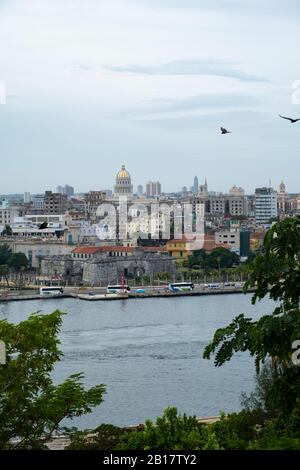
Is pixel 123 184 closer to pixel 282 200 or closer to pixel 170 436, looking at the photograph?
pixel 282 200

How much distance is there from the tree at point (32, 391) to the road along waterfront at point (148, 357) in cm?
180

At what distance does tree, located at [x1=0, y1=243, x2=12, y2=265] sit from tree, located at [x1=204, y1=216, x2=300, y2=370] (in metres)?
13.2

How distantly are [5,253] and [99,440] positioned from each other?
512 inches

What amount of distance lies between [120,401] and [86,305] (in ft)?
19.0

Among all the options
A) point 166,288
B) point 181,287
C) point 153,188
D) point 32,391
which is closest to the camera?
point 32,391

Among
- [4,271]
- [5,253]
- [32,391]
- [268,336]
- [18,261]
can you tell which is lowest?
[32,391]

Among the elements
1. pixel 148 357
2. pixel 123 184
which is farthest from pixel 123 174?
pixel 148 357

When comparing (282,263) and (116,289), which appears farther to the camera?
(116,289)

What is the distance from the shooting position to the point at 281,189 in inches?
1281

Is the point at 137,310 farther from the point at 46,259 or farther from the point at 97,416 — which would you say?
the point at 97,416

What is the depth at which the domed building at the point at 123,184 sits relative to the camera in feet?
91.5

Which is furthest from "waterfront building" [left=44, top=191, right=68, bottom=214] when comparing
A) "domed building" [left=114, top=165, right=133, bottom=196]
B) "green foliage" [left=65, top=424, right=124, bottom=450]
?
"green foliage" [left=65, top=424, right=124, bottom=450]

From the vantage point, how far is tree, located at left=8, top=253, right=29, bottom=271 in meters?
14.6

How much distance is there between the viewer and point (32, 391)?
258cm
